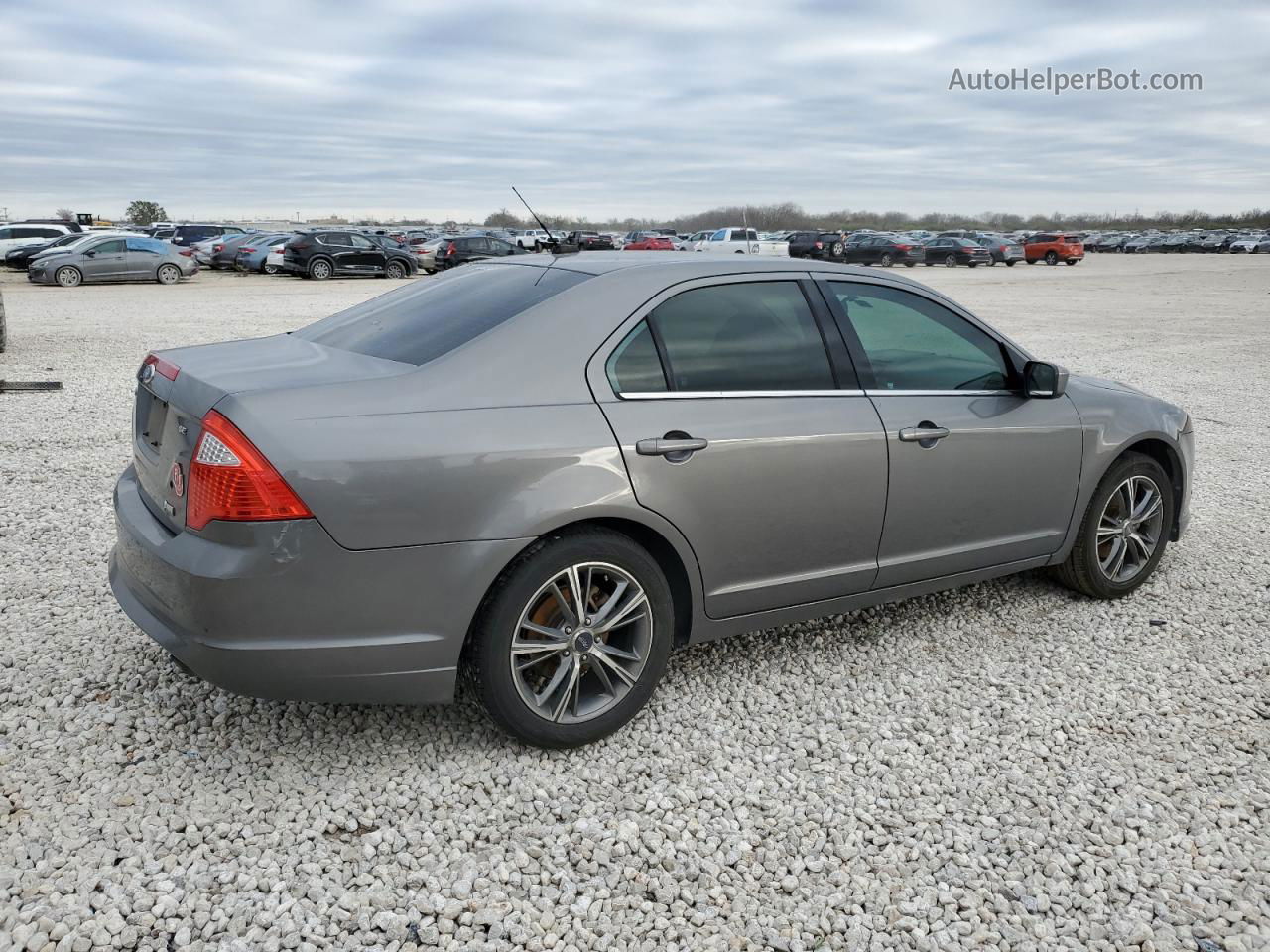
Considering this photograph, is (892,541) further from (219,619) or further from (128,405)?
(128,405)

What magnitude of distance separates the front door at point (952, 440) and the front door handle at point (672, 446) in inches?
35.1

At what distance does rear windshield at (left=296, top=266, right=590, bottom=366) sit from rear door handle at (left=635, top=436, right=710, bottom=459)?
0.63 m

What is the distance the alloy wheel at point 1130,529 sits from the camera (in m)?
4.96

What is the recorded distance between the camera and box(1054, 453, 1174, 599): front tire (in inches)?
192

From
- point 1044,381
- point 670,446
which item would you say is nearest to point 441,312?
point 670,446

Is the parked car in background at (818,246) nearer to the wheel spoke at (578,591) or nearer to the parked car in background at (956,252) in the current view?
the parked car in background at (956,252)

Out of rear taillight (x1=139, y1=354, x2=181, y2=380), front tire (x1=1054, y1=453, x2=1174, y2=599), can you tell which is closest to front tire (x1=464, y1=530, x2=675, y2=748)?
rear taillight (x1=139, y1=354, x2=181, y2=380)

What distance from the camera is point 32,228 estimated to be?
36406 mm

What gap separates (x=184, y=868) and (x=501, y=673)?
102 centimetres

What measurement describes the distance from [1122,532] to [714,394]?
2.47 m

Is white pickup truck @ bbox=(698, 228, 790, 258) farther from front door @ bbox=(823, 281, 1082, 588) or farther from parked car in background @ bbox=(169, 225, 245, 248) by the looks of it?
front door @ bbox=(823, 281, 1082, 588)

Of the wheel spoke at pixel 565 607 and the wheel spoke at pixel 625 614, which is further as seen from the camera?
the wheel spoke at pixel 625 614

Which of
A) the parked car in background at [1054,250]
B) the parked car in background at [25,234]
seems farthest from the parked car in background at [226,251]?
the parked car in background at [1054,250]

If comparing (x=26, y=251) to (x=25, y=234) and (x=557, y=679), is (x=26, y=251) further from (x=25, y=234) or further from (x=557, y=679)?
(x=557, y=679)
